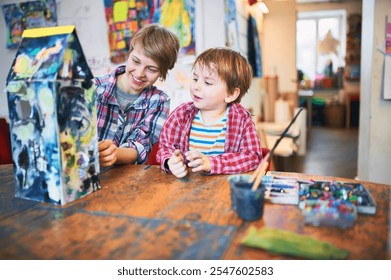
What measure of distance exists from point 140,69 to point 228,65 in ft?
1.38

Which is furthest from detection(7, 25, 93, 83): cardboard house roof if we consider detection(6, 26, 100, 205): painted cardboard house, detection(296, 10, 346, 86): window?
detection(296, 10, 346, 86): window

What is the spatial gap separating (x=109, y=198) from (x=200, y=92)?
0.56 m

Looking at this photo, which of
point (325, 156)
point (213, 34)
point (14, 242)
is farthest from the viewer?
point (325, 156)

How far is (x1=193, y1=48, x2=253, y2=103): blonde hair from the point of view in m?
1.38

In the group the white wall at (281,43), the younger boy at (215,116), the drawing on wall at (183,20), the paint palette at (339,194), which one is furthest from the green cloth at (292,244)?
the white wall at (281,43)

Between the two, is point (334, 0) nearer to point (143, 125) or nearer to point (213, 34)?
point (213, 34)

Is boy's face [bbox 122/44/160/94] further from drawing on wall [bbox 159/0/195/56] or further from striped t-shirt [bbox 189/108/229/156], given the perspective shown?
drawing on wall [bbox 159/0/195/56]

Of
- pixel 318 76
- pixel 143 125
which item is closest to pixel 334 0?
pixel 318 76

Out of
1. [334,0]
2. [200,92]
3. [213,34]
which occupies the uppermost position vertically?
[334,0]

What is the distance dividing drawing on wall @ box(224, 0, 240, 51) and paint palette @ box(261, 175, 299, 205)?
1.81m

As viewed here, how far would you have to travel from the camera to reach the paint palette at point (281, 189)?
93 centimetres

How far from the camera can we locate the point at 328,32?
791 centimetres

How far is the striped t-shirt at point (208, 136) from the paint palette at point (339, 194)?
1.47 ft

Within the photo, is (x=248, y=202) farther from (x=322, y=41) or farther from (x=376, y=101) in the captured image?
(x=322, y=41)
